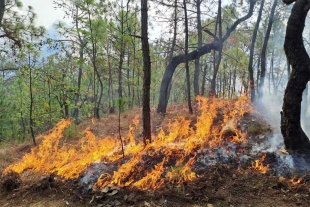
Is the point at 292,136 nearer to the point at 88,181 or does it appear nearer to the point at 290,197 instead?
the point at 290,197

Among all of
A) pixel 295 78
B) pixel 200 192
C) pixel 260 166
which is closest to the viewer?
pixel 200 192

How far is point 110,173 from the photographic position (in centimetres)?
650

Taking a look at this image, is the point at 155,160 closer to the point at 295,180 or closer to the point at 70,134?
the point at 295,180

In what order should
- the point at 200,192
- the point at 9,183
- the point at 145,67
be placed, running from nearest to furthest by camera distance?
the point at 200,192
the point at 9,183
the point at 145,67

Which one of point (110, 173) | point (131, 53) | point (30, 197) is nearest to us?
point (30, 197)

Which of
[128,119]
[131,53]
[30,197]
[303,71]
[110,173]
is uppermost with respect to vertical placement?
[131,53]

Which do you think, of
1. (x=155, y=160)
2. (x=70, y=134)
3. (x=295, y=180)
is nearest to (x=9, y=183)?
(x=155, y=160)

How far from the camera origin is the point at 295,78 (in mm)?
6824

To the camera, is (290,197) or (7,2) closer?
(290,197)

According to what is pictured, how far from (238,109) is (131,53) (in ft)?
40.1

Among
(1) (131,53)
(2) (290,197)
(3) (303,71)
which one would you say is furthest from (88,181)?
(1) (131,53)

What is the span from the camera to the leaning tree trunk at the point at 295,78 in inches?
263

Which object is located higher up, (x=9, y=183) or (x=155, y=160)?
(x=155, y=160)

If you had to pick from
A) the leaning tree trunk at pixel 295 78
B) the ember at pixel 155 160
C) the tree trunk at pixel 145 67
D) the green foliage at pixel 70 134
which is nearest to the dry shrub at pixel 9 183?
the ember at pixel 155 160
